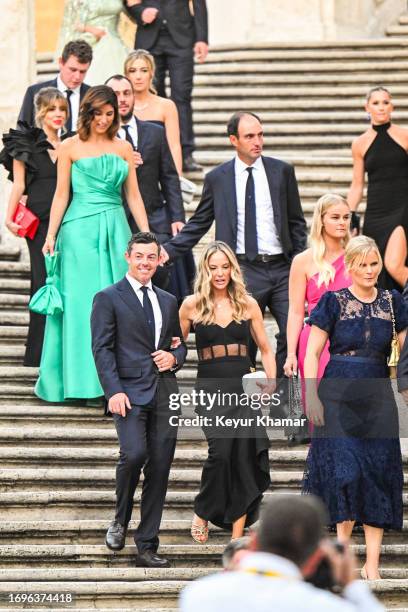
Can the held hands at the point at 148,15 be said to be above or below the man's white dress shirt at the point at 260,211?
above

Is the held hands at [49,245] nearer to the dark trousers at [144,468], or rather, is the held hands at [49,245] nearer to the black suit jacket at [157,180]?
the black suit jacket at [157,180]

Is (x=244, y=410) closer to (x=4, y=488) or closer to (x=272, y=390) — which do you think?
(x=272, y=390)

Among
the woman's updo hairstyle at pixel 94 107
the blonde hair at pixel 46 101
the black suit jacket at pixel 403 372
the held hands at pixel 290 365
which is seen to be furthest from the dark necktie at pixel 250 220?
the black suit jacket at pixel 403 372

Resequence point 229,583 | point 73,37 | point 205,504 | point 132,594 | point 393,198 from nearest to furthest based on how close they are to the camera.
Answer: point 229,583 < point 132,594 < point 205,504 < point 393,198 < point 73,37

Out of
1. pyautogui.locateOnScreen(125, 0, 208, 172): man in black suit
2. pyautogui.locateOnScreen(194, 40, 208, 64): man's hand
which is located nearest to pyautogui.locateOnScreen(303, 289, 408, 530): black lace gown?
pyautogui.locateOnScreen(125, 0, 208, 172): man in black suit

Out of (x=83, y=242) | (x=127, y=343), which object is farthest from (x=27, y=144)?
(x=127, y=343)

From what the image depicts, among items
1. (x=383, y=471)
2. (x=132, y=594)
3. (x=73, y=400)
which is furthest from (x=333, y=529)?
(x=73, y=400)

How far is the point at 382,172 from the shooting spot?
12.2 metres

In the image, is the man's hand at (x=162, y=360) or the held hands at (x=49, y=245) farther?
the held hands at (x=49, y=245)

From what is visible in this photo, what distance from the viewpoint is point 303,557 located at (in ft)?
15.3

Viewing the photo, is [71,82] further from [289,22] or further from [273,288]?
[289,22]

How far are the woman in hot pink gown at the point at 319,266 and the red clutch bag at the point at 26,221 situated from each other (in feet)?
6.21

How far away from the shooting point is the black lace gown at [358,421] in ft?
30.1

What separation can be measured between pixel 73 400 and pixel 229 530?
162cm
